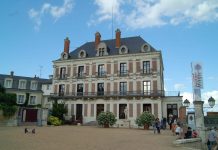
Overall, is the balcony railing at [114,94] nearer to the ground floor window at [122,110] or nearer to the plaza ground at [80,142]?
the ground floor window at [122,110]

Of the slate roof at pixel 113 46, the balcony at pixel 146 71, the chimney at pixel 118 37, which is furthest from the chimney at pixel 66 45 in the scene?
the balcony at pixel 146 71

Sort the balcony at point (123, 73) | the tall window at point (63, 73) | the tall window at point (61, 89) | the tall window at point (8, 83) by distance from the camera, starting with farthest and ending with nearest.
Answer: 1. the tall window at point (8, 83)
2. the tall window at point (63, 73)
3. the tall window at point (61, 89)
4. the balcony at point (123, 73)

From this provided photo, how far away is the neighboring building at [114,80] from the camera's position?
33.5 metres

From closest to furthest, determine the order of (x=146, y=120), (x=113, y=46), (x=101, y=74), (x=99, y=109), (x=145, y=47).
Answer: (x=146, y=120) → (x=145, y=47) → (x=99, y=109) → (x=101, y=74) → (x=113, y=46)

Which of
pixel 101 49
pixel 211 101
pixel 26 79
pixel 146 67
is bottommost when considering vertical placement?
pixel 211 101

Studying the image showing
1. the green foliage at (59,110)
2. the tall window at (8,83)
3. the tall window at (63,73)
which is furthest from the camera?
the tall window at (8,83)

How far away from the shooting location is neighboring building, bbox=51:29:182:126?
110 ft

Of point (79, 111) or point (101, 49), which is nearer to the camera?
point (79, 111)

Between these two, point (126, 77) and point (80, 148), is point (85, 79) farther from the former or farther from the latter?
point (80, 148)

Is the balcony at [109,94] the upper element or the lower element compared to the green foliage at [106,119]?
upper

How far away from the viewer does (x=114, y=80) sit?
36.2 meters

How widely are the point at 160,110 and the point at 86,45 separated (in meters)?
18.4

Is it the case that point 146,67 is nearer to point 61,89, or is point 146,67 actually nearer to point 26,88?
point 61,89

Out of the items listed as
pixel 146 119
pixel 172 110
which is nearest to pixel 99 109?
pixel 172 110
